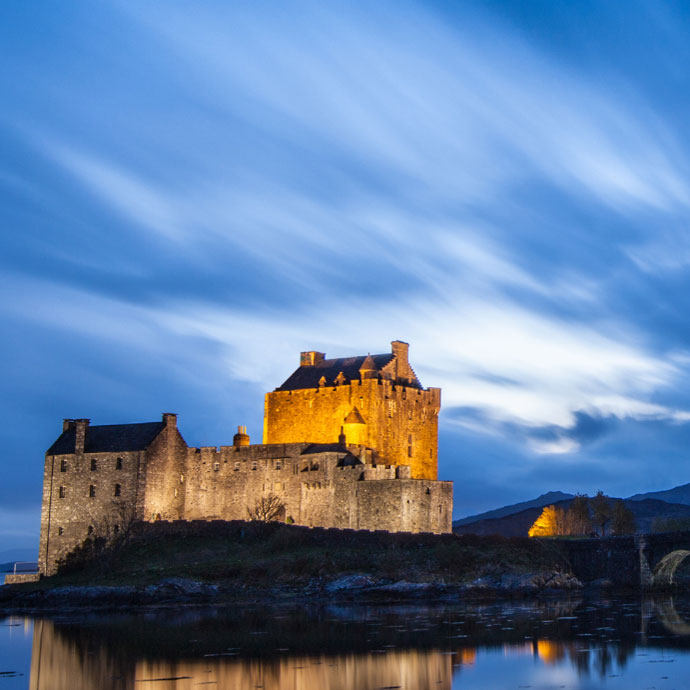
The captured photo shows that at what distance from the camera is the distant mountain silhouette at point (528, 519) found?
11538 centimetres

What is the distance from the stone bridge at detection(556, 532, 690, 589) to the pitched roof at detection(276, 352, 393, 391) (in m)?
18.6

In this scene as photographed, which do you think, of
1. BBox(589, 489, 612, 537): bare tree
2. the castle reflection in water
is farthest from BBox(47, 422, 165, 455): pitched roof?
BBox(589, 489, 612, 537): bare tree

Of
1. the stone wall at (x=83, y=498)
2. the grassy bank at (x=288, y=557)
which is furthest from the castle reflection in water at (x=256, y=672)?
the stone wall at (x=83, y=498)

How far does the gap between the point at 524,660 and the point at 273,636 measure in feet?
28.4

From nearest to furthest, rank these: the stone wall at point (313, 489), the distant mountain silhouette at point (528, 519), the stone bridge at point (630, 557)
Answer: the stone bridge at point (630, 557) < the stone wall at point (313, 489) < the distant mountain silhouette at point (528, 519)

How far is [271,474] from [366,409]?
7729 millimetres

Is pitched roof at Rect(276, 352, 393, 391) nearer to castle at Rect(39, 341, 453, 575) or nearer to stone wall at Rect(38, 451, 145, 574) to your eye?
castle at Rect(39, 341, 453, 575)

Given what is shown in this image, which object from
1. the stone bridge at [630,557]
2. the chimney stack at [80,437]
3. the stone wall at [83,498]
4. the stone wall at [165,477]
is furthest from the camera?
the chimney stack at [80,437]

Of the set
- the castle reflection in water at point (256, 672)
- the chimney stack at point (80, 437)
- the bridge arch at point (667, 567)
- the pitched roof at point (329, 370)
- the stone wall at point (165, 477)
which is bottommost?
the castle reflection in water at point (256, 672)

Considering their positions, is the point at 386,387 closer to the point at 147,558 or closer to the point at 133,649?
the point at 147,558

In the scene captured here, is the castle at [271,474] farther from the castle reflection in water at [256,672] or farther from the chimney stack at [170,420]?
the castle reflection in water at [256,672]

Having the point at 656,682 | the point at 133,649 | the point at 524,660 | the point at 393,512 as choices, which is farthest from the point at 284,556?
the point at 656,682

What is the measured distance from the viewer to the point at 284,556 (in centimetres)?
5462

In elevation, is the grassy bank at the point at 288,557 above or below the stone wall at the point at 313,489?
below
